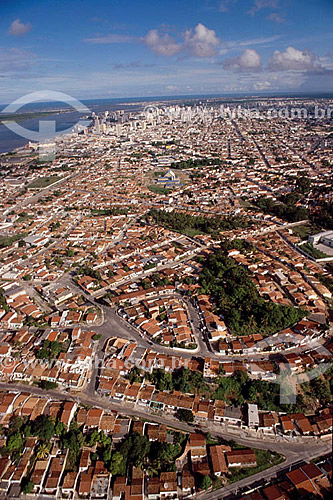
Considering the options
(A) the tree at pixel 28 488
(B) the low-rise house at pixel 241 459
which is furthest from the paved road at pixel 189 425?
(A) the tree at pixel 28 488

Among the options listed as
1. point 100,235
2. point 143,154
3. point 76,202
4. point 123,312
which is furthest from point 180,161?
point 123,312

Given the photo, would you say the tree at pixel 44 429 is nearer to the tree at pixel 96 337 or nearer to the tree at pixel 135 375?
the tree at pixel 135 375

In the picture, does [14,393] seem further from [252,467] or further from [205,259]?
[205,259]

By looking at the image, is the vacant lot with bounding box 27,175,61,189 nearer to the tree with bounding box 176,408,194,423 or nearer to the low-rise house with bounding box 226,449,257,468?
the tree with bounding box 176,408,194,423

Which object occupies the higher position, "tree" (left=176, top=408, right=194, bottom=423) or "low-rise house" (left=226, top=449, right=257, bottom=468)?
"tree" (left=176, top=408, right=194, bottom=423)

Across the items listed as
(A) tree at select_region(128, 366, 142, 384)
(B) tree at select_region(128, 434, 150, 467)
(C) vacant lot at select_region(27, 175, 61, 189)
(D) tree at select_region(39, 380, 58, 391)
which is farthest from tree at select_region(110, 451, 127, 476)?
(C) vacant lot at select_region(27, 175, 61, 189)

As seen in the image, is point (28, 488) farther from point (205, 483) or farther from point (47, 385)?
point (205, 483)

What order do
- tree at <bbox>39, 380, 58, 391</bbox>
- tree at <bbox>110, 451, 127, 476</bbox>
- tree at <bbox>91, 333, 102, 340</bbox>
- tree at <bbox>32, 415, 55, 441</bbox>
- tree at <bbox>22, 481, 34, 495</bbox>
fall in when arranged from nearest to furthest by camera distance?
1. tree at <bbox>22, 481, 34, 495</bbox>
2. tree at <bbox>110, 451, 127, 476</bbox>
3. tree at <bbox>32, 415, 55, 441</bbox>
4. tree at <bbox>39, 380, 58, 391</bbox>
5. tree at <bbox>91, 333, 102, 340</bbox>

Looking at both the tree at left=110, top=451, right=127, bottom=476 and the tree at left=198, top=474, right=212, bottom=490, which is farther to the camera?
the tree at left=110, top=451, right=127, bottom=476

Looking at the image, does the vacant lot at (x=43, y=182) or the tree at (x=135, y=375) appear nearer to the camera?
the tree at (x=135, y=375)
